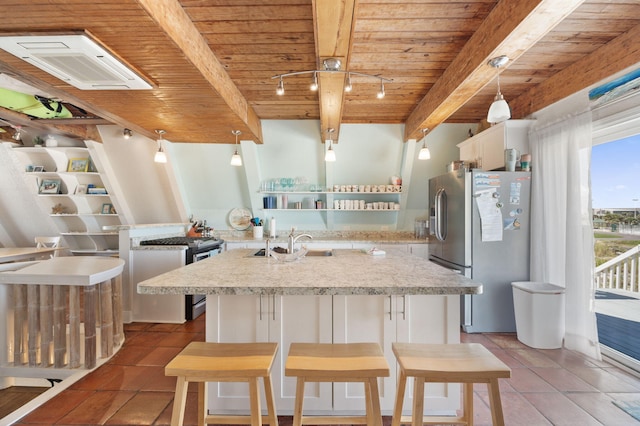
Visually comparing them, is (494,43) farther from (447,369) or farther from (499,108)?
(447,369)

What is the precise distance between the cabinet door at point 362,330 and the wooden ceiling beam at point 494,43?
67.9 inches

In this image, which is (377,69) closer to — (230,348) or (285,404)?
(230,348)

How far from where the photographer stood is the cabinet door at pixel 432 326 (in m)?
1.81

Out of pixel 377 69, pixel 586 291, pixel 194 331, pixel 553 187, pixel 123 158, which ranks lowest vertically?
pixel 194 331

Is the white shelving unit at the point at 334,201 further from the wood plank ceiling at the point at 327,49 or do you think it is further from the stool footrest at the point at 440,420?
the stool footrest at the point at 440,420

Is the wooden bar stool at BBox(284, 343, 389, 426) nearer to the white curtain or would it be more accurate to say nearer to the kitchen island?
the kitchen island

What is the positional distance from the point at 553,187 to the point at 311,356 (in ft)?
10.00

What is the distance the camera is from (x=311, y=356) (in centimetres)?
137

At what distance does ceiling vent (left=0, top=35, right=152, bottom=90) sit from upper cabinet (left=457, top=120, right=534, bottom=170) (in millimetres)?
3578

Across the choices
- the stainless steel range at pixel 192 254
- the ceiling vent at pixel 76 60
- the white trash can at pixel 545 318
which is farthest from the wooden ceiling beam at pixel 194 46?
the white trash can at pixel 545 318

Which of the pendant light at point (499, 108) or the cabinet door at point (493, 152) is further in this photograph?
the cabinet door at point (493, 152)

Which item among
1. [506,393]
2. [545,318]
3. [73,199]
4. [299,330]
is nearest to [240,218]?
[73,199]

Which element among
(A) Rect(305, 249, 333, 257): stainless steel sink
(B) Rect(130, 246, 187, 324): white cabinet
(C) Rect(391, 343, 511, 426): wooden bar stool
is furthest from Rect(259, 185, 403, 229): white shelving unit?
(C) Rect(391, 343, 511, 426): wooden bar stool

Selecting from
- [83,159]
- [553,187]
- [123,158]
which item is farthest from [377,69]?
[83,159]
